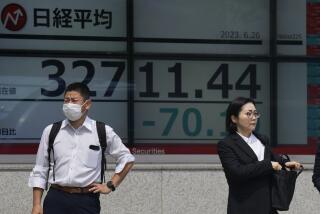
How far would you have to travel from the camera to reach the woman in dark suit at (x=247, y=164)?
4.78 meters

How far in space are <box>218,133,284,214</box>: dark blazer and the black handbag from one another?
44 mm

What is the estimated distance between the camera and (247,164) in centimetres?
483

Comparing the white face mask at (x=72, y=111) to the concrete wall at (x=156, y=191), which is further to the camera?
the concrete wall at (x=156, y=191)

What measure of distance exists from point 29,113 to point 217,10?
8.21ft

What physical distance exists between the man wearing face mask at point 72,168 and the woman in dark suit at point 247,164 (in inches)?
35.0

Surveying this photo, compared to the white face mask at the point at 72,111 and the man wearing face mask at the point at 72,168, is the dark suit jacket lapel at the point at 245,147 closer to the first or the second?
the man wearing face mask at the point at 72,168

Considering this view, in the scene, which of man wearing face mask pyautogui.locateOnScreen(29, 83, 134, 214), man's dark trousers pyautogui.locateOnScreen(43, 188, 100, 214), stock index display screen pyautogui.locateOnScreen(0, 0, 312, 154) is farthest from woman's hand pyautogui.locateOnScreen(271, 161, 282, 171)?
stock index display screen pyautogui.locateOnScreen(0, 0, 312, 154)

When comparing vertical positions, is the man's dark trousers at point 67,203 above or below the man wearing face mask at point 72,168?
below

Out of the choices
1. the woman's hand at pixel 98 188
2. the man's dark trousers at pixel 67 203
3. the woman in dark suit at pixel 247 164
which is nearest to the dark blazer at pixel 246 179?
the woman in dark suit at pixel 247 164

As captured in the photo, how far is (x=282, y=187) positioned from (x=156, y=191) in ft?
10.4

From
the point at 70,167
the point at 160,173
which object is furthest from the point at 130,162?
the point at 160,173

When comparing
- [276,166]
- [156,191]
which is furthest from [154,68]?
[276,166]

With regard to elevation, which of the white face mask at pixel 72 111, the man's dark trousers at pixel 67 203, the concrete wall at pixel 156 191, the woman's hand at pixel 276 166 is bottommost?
the concrete wall at pixel 156 191

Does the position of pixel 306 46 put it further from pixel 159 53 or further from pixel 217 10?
pixel 159 53
